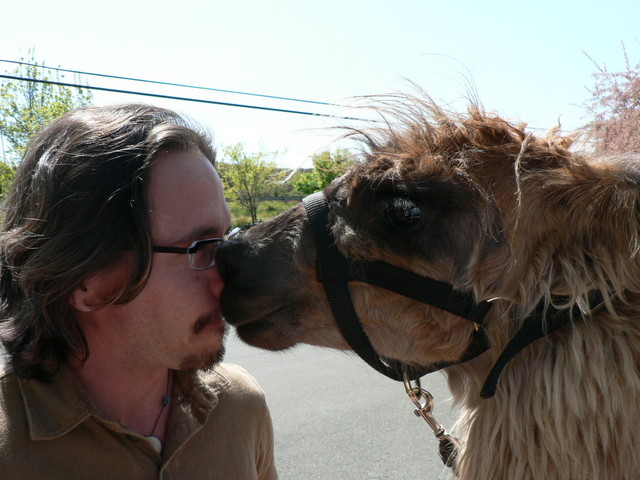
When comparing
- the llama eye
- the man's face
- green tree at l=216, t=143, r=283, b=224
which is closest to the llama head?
the llama eye

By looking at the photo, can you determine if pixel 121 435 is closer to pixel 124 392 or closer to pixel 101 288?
pixel 124 392

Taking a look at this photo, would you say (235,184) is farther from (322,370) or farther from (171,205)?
(171,205)

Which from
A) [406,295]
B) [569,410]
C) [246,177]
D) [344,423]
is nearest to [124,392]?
[406,295]

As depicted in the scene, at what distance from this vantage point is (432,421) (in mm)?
1893

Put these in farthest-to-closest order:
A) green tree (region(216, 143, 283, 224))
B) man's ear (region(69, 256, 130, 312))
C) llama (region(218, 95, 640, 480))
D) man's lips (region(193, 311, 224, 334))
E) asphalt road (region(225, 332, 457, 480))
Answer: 1. green tree (region(216, 143, 283, 224))
2. asphalt road (region(225, 332, 457, 480))
3. man's lips (region(193, 311, 224, 334))
4. man's ear (region(69, 256, 130, 312))
5. llama (region(218, 95, 640, 480))

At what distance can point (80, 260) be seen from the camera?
5.35 feet

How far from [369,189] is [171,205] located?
0.60m

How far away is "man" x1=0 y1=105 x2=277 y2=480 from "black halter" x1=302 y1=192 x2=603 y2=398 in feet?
1.14

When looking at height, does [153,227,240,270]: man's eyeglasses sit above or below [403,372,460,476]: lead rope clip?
above

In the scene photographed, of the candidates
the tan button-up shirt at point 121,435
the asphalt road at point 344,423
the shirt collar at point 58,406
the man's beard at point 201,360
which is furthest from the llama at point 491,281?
the asphalt road at point 344,423

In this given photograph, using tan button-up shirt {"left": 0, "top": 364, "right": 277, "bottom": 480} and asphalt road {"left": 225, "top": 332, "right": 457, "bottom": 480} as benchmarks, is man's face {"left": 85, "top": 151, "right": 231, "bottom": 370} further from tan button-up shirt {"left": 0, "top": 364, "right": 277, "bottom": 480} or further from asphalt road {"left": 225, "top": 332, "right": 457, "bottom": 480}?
asphalt road {"left": 225, "top": 332, "right": 457, "bottom": 480}

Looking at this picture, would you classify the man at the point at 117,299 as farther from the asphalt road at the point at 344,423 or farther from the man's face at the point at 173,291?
the asphalt road at the point at 344,423

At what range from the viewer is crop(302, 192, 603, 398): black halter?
1667 millimetres

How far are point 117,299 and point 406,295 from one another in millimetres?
827
